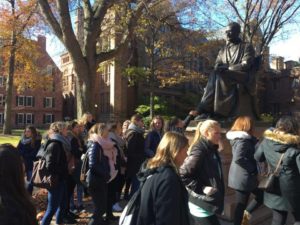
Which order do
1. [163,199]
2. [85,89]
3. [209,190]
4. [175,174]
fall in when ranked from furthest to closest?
[85,89], [209,190], [175,174], [163,199]

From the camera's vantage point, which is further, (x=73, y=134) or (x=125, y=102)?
(x=125, y=102)

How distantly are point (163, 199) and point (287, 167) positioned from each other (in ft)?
8.20

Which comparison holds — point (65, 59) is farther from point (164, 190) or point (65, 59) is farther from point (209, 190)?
point (164, 190)

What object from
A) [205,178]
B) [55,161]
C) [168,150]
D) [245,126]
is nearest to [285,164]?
[245,126]

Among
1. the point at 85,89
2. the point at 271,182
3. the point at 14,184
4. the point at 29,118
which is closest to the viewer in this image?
the point at 14,184

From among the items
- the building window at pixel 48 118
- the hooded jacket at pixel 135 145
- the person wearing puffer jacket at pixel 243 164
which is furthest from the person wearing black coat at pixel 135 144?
the building window at pixel 48 118

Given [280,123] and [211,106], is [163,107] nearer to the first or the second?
[211,106]

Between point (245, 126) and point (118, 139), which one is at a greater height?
point (245, 126)

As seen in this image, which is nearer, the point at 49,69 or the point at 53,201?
the point at 53,201

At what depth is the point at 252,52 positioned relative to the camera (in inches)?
354

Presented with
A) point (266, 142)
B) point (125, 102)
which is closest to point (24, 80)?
point (125, 102)

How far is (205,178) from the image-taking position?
4.72 metres

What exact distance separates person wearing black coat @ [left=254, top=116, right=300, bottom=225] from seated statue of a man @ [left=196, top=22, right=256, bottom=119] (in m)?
3.31

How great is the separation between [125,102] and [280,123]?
3906 centimetres
